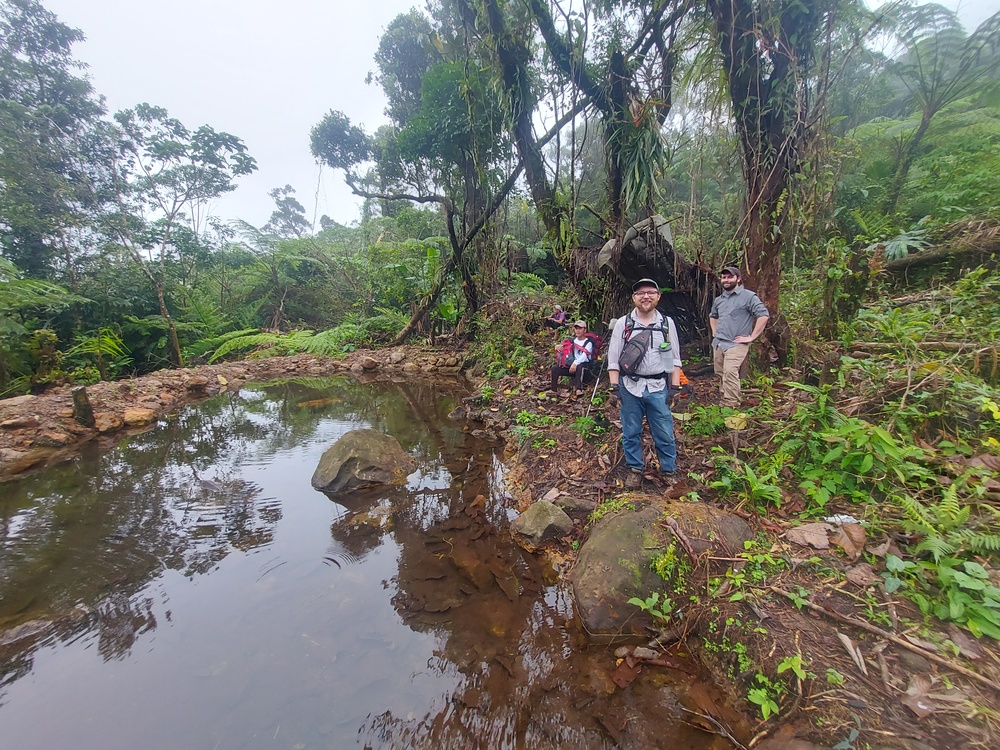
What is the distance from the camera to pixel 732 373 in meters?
4.46

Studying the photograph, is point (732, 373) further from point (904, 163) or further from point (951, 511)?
point (904, 163)

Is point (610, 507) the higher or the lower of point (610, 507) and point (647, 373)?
the lower

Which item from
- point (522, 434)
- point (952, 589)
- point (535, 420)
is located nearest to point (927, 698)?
point (952, 589)

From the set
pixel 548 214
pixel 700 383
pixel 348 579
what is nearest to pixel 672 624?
pixel 348 579

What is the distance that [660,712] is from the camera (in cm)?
216

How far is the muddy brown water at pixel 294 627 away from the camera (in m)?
2.20

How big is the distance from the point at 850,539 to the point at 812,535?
0.62ft

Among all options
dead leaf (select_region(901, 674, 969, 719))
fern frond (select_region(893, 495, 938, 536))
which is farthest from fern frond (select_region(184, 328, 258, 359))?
dead leaf (select_region(901, 674, 969, 719))

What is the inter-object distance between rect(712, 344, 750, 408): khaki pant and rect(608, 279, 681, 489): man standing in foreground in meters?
1.20

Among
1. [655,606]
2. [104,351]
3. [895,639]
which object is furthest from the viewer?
[104,351]

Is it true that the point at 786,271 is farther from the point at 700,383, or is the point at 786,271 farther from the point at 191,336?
the point at 191,336

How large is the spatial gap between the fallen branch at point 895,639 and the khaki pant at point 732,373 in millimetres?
2373

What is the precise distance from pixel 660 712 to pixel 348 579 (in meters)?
2.39

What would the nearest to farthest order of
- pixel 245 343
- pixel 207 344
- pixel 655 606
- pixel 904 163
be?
pixel 655 606, pixel 904 163, pixel 207 344, pixel 245 343
